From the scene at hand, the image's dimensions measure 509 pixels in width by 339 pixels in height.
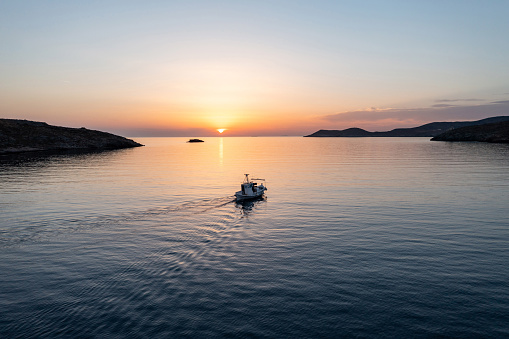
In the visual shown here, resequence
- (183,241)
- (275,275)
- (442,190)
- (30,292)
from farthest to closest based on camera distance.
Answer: (442,190)
(183,241)
(275,275)
(30,292)

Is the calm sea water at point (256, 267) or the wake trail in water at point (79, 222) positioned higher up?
the wake trail in water at point (79, 222)

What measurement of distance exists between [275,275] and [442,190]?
52.5m

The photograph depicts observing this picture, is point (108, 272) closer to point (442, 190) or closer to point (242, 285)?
point (242, 285)

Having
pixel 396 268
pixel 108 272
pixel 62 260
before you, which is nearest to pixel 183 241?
pixel 108 272

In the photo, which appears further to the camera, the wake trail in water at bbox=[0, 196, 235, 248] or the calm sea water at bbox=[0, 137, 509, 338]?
the wake trail in water at bbox=[0, 196, 235, 248]

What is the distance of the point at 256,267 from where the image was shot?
26.5 metres

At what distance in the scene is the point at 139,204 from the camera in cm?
5291

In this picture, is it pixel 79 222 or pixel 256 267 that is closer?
pixel 256 267

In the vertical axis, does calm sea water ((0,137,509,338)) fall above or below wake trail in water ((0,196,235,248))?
below

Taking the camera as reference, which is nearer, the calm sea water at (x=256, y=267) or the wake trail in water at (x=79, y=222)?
the calm sea water at (x=256, y=267)

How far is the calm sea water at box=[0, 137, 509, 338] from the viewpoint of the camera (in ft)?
60.6

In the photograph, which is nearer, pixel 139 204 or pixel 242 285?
pixel 242 285

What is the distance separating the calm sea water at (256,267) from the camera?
60.6 feet

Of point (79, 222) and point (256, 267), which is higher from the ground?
point (79, 222)
